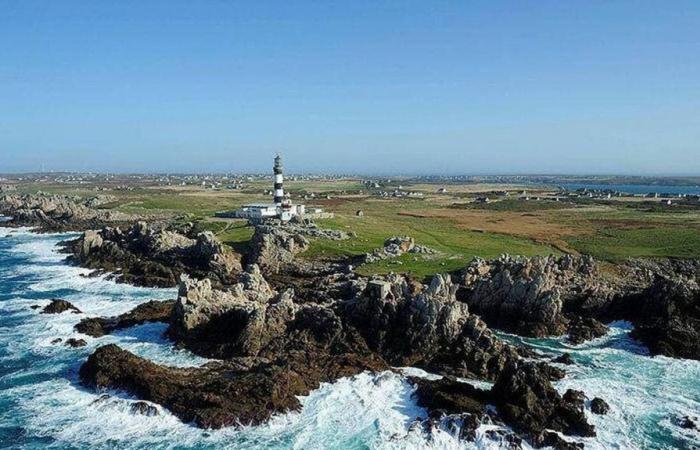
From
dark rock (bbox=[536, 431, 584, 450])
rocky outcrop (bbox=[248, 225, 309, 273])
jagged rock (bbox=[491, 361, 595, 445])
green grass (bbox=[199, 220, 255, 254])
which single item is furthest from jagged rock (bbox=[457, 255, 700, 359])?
green grass (bbox=[199, 220, 255, 254])

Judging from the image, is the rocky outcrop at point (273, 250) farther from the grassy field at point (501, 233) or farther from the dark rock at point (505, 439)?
the dark rock at point (505, 439)

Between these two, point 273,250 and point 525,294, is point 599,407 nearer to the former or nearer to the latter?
point 525,294

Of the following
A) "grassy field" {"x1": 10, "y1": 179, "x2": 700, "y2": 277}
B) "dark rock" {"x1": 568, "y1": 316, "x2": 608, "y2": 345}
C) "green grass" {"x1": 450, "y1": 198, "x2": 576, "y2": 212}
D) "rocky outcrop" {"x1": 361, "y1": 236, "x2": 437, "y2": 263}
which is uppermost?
"rocky outcrop" {"x1": 361, "y1": 236, "x2": 437, "y2": 263}

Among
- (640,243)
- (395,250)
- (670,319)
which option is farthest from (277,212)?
(670,319)

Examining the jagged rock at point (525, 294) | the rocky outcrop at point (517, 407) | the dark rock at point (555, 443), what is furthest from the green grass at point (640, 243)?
the dark rock at point (555, 443)

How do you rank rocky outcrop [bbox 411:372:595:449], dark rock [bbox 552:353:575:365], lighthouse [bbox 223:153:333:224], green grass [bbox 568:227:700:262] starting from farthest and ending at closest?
lighthouse [bbox 223:153:333:224], green grass [bbox 568:227:700:262], dark rock [bbox 552:353:575:365], rocky outcrop [bbox 411:372:595:449]

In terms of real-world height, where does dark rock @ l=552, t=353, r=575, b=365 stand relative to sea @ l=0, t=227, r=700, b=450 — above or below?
above

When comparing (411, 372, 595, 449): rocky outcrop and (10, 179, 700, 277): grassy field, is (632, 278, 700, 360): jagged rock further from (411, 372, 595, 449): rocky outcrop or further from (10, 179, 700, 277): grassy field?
(10, 179, 700, 277): grassy field
